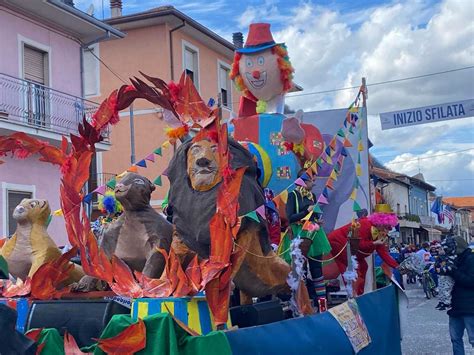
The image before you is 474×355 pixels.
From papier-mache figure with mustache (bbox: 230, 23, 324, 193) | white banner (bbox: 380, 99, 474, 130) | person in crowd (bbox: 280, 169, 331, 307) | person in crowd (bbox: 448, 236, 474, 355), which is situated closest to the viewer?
person in crowd (bbox: 280, 169, 331, 307)

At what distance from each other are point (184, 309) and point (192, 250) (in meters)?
0.88

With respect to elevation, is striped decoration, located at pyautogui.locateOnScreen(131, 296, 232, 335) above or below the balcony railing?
below

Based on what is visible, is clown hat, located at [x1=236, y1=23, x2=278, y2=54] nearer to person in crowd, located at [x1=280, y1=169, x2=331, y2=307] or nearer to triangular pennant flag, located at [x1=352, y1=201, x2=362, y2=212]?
person in crowd, located at [x1=280, y1=169, x2=331, y2=307]

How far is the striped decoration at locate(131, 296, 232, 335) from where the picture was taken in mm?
3312

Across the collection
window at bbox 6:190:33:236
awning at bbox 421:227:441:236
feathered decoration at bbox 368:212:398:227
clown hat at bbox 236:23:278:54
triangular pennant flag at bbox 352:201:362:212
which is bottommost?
awning at bbox 421:227:441:236

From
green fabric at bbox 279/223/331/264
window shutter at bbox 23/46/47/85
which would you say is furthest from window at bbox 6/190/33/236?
green fabric at bbox 279/223/331/264

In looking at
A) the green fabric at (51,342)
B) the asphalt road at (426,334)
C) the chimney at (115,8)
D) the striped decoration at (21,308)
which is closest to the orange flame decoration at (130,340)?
the green fabric at (51,342)

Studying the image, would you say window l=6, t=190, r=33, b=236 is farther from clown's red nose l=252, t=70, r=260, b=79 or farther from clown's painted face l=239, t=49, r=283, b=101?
clown's red nose l=252, t=70, r=260, b=79

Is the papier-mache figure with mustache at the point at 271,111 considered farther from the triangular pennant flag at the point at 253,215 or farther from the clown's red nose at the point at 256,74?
the triangular pennant flag at the point at 253,215

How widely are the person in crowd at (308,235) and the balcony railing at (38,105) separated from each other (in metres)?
8.73

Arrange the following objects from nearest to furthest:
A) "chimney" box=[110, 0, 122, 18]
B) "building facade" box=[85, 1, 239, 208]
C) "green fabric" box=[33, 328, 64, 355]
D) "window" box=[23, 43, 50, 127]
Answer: "green fabric" box=[33, 328, 64, 355] → "window" box=[23, 43, 50, 127] → "building facade" box=[85, 1, 239, 208] → "chimney" box=[110, 0, 122, 18]

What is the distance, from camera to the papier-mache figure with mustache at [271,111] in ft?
18.5

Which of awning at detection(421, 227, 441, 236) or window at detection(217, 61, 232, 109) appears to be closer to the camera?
window at detection(217, 61, 232, 109)

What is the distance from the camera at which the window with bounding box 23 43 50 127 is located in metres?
14.4
